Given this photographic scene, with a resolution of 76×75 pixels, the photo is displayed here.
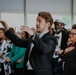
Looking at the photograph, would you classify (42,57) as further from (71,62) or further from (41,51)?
(71,62)

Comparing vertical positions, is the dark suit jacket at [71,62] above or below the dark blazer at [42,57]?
below

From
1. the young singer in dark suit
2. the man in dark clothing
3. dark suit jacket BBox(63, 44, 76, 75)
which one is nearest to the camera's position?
the young singer in dark suit

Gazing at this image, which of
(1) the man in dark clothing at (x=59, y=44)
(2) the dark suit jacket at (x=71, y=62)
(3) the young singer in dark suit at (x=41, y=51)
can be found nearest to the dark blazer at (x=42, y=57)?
(3) the young singer in dark suit at (x=41, y=51)

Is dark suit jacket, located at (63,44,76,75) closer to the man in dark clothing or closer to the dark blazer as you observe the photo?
the dark blazer

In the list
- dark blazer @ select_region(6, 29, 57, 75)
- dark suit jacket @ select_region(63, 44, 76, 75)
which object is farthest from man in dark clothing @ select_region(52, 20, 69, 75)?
dark blazer @ select_region(6, 29, 57, 75)

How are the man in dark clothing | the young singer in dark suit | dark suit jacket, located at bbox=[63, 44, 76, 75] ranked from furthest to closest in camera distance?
the man in dark clothing
dark suit jacket, located at bbox=[63, 44, 76, 75]
the young singer in dark suit

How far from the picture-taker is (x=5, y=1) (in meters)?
8.55

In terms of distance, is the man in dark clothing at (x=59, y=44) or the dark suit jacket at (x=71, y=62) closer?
the dark suit jacket at (x=71, y=62)

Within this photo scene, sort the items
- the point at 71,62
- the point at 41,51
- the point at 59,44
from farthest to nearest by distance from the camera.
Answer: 1. the point at 59,44
2. the point at 71,62
3. the point at 41,51

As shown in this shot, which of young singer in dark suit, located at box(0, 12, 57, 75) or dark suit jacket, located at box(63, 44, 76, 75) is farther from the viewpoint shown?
dark suit jacket, located at box(63, 44, 76, 75)

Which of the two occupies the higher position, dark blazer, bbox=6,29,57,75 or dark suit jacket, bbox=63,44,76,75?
dark blazer, bbox=6,29,57,75

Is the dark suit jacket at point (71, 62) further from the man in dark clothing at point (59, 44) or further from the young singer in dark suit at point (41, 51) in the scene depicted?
the man in dark clothing at point (59, 44)

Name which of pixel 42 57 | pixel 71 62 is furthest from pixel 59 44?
pixel 42 57

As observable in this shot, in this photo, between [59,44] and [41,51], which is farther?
[59,44]
